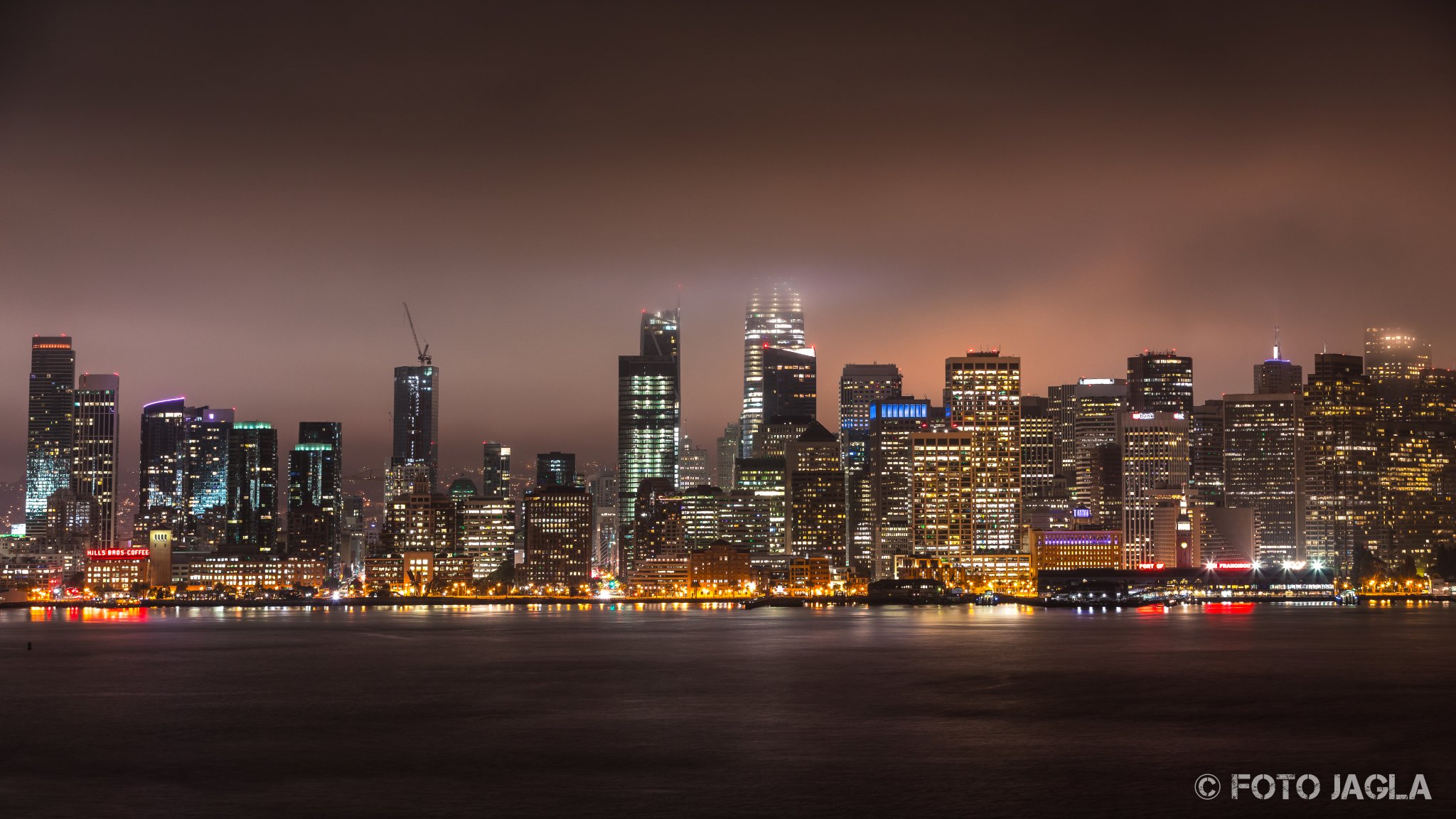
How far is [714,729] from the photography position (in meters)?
76.8

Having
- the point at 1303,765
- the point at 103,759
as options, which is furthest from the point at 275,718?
the point at 1303,765

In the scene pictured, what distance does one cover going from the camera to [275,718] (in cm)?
8231

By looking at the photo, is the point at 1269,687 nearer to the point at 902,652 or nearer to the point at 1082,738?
the point at 1082,738

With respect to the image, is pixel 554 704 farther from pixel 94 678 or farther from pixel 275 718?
pixel 94 678

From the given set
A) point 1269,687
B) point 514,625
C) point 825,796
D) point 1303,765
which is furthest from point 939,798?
point 514,625

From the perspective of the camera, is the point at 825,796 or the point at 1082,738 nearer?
the point at 825,796

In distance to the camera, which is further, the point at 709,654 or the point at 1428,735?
the point at 709,654

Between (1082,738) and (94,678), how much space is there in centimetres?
7065

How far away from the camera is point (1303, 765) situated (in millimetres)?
64688

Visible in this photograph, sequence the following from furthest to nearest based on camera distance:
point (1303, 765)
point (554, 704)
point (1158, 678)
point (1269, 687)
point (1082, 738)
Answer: point (1158, 678)
point (1269, 687)
point (554, 704)
point (1082, 738)
point (1303, 765)

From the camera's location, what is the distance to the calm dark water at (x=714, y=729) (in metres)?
56.8

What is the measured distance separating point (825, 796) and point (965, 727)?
22.0 m

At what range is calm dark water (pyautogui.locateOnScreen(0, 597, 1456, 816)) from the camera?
56812 millimetres

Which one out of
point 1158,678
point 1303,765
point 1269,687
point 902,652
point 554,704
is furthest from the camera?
point 902,652
